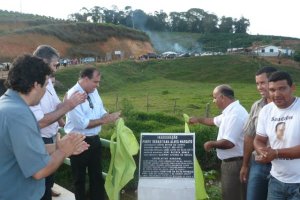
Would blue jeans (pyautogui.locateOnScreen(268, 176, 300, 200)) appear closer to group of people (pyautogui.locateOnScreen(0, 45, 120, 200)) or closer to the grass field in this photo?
group of people (pyautogui.locateOnScreen(0, 45, 120, 200))

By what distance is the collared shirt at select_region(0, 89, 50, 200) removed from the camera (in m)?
2.85

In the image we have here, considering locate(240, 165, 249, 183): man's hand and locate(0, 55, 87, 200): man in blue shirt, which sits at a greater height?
locate(0, 55, 87, 200): man in blue shirt

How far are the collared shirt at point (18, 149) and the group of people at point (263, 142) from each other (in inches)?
74.7

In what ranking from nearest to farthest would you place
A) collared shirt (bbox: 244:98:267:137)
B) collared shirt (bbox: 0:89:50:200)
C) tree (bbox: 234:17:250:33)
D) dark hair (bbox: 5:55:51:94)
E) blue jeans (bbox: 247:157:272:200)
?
collared shirt (bbox: 0:89:50:200) → dark hair (bbox: 5:55:51:94) → blue jeans (bbox: 247:157:272:200) → collared shirt (bbox: 244:98:267:137) → tree (bbox: 234:17:250:33)

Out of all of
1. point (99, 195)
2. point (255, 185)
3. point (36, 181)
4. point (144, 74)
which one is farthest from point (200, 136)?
point (144, 74)

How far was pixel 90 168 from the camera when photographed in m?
5.29

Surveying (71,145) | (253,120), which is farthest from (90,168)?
(71,145)

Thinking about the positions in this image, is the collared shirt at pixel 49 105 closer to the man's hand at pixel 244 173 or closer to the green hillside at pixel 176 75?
the man's hand at pixel 244 173

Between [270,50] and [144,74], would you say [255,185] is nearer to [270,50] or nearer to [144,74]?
[144,74]

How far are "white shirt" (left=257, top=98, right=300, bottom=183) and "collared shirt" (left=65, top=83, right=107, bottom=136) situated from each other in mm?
2030

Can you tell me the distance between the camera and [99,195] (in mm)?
5434

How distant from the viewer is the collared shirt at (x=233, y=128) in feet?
15.6

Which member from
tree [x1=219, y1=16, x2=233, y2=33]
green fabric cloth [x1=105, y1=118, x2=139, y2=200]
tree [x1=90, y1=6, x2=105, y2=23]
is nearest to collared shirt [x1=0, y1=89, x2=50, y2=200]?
green fabric cloth [x1=105, y1=118, x2=139, y2=200]

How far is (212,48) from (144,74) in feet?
152
